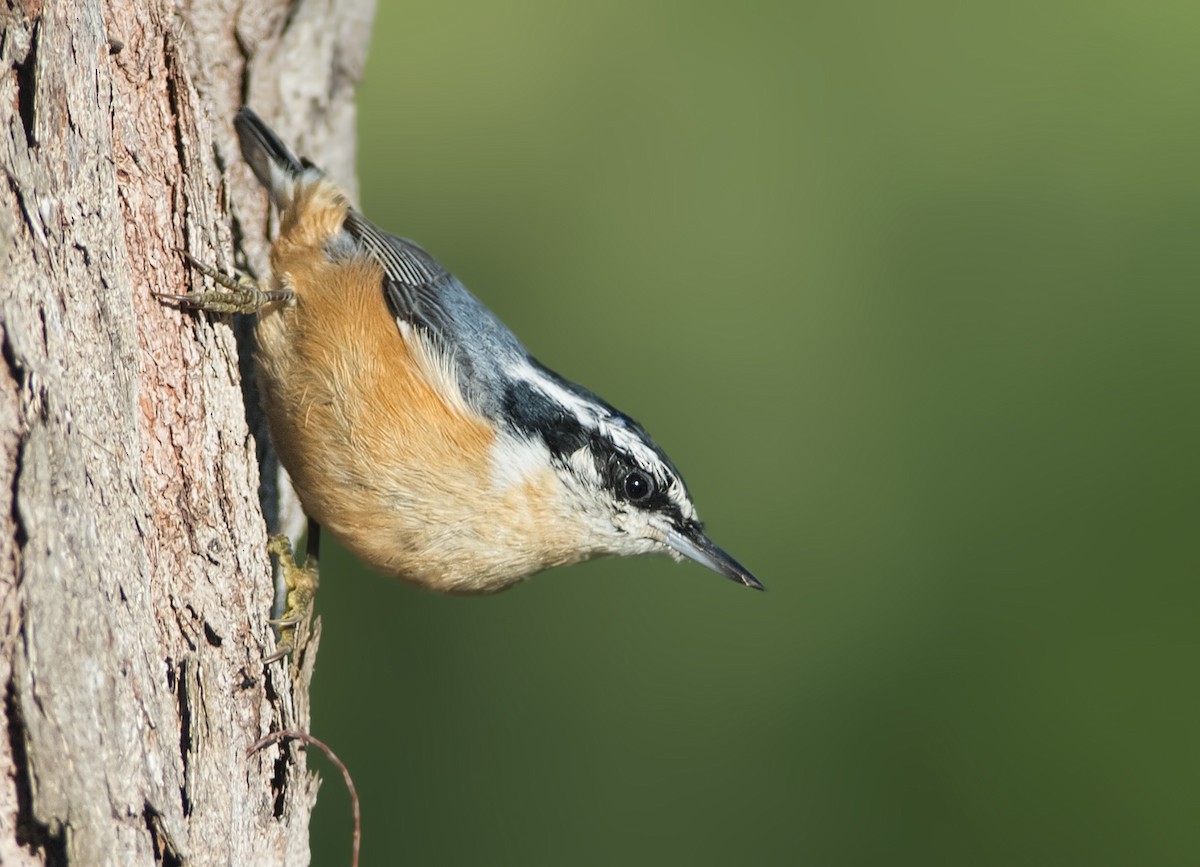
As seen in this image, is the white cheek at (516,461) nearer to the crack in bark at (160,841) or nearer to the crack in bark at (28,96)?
the crack in bark at (160,841)

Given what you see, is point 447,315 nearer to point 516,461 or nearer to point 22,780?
point 516,461

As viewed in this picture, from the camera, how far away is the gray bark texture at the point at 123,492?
184 cm

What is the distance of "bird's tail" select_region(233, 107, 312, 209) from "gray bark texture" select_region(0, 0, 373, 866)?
310 mm

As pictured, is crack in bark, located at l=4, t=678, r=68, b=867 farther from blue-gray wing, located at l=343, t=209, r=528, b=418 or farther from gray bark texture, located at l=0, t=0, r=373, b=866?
blue-gray wing, located at l=343, t=209, r=528, b=418

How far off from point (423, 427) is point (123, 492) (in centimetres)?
98

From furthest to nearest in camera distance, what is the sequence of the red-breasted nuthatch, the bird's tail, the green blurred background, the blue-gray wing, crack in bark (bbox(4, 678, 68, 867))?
the green blurred background → the bird's tail → the blue-gray wing → the red-breasted nuthatch → crack in bark (bbox(4, 678, 68, 867))

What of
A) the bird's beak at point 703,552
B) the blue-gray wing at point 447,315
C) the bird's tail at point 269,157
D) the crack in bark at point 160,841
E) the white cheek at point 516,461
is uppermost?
the bird's tail at point 269,157

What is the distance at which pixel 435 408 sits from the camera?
3.08m

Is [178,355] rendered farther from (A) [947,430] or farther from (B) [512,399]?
(A) [947,430]

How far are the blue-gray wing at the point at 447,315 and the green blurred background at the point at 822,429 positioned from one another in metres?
1.12

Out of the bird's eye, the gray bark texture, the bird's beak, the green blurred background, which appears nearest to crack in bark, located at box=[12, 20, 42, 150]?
the gray bark texture

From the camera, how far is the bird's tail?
3316 mm

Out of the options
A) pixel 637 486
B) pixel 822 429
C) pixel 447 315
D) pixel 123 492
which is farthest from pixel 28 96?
pixel 822 429

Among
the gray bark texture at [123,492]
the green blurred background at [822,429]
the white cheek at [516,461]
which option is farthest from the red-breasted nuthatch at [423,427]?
the green blurred background at [822,429]
